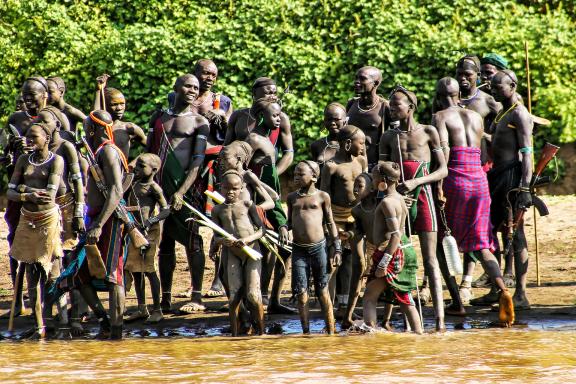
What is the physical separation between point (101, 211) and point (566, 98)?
973cm

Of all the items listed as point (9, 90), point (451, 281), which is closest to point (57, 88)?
point (451, 281)

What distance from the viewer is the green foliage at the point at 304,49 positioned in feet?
59.5

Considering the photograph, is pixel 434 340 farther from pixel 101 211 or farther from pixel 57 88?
pixel 57 88

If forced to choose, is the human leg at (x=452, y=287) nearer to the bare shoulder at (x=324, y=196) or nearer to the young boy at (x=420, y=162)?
the young boy at (x=420, y=162)

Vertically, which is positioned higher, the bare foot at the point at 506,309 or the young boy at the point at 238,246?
the young boy at the point at 238,246

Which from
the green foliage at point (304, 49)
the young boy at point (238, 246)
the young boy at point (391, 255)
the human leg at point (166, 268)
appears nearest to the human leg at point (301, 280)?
the young boy at point (238, 246)

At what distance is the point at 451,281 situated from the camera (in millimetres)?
10867

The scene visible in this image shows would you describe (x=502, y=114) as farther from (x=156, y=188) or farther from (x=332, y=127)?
(x=156, y=188)

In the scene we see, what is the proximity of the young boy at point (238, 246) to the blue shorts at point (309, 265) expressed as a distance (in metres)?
0.31

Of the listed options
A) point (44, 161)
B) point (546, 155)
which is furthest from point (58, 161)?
point (546, 155)

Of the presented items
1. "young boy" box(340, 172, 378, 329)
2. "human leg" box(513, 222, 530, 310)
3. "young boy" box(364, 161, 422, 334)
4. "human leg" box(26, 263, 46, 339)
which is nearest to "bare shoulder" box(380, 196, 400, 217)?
"young boy" box(364, 161, 422, 334)

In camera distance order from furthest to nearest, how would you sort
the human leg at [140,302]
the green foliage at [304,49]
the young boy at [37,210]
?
the green foliage at [304,49] < the human leg at [140,302] < the young boy at [37,210]

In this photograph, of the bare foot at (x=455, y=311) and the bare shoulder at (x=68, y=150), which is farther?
the bare foot at (x=455, y=311)

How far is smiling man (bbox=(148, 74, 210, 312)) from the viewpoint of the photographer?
11.5 m
